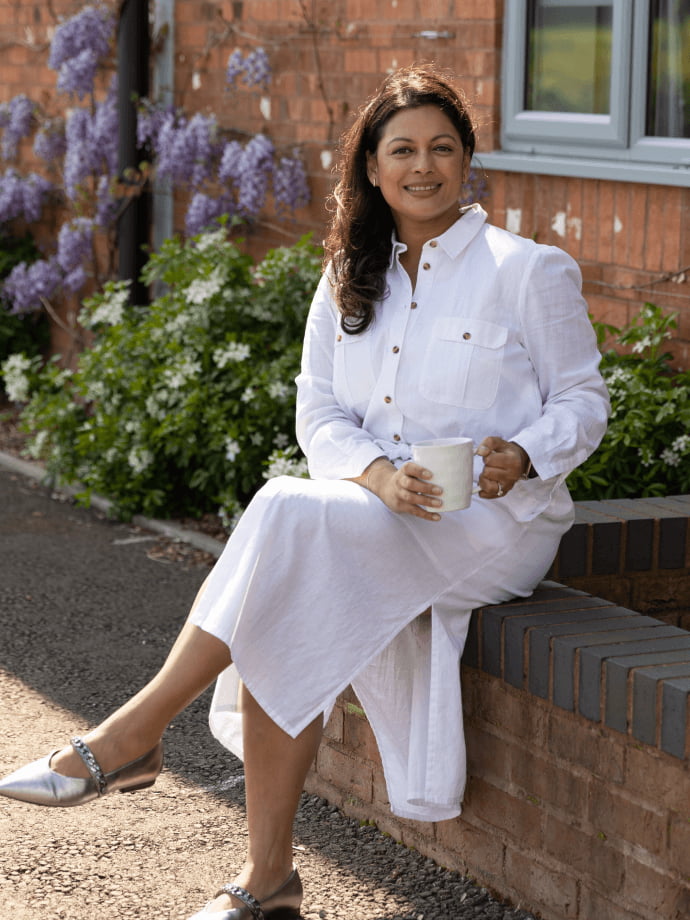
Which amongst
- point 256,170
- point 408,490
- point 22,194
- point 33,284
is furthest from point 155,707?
point 22,194

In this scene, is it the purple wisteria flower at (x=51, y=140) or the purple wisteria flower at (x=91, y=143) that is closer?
the purple wisteria flower at (x=91, y=143)

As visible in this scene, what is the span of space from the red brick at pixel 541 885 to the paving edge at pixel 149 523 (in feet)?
9.52

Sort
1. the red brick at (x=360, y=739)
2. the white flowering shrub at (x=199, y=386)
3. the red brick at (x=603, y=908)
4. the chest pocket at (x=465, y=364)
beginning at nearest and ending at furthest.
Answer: the red brick at (x=603, y=908)
the chest pocket at (x=465, y=364)
the red brick at (x=360, y=739)
the white flowering shrub at (x=199, y=386)

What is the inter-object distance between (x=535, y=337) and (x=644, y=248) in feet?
7.19

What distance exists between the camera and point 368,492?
3074 mm

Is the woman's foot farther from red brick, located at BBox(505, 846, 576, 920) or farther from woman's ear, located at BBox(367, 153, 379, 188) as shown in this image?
woman's ear, located at BBox(367, 153, 379, 188)

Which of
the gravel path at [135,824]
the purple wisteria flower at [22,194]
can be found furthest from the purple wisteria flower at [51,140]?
the gravel path at [135,824]

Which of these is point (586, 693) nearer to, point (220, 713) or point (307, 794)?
point (220, 713)

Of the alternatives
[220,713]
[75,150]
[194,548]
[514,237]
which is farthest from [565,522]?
[75,150]

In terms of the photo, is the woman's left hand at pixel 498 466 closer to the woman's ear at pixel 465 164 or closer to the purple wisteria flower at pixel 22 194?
the woman's ear at pixel 465 164

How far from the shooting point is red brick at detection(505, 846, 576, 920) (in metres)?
2.91

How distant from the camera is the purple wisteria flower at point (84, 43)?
8.45 m

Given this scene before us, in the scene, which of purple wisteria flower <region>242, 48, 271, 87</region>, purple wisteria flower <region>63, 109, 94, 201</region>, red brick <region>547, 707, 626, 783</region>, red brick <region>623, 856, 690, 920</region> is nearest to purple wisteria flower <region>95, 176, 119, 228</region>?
purple wisteria flower <region>63, 109, 94, 201</region>

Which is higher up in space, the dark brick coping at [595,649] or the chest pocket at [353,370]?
the chest pocket at [353,370]
